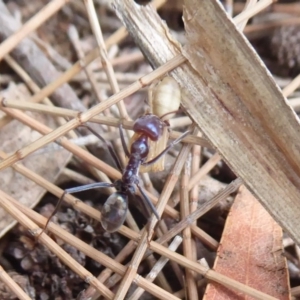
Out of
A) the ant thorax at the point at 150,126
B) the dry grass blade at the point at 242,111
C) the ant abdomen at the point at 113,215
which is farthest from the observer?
Result: the ant thorax at the point at 150,126

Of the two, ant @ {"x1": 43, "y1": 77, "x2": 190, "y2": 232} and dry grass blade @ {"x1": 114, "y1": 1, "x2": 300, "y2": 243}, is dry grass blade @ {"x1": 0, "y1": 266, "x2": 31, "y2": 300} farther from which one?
dry grass blade @ {"x1": 114, "y1": 1, "x2": 300, "y2": 243}

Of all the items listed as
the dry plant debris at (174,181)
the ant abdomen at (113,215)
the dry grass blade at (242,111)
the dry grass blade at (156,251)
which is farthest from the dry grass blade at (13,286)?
the dry grass blade at (242,111)

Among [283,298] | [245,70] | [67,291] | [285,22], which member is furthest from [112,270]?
[285,22]

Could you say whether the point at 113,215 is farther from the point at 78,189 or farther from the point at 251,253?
the point at 251,253

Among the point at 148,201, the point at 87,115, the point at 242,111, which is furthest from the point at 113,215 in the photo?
the point at 242,111

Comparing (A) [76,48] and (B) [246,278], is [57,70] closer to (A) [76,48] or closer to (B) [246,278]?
(A) [76,48]

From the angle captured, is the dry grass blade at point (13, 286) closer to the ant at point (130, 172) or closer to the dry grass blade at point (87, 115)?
the ant at point (130, 172)
